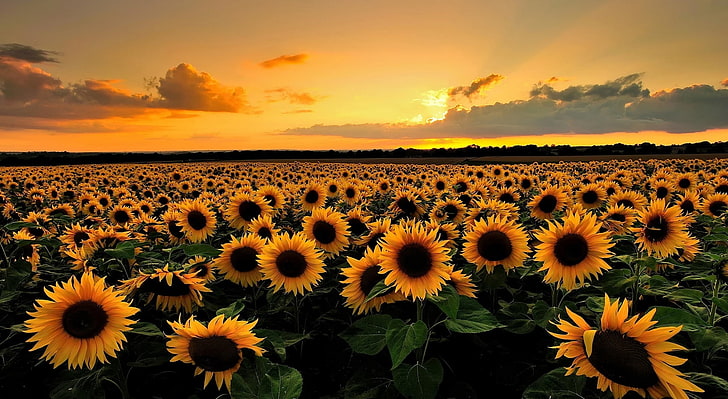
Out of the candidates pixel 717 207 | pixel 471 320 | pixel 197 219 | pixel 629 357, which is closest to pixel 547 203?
pixel 717 207

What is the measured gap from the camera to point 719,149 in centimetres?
8244

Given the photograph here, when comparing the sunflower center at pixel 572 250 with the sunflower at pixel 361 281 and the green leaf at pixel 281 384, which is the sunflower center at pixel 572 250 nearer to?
the sunflower at pixel 361 281

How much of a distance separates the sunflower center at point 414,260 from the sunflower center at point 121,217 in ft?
23.0

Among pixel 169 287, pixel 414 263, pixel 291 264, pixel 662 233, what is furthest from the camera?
pixel 662 233

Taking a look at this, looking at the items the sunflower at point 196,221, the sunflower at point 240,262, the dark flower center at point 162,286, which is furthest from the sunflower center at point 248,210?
the dark flower center at point 162,286

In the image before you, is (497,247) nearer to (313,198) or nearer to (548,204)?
(548,204)

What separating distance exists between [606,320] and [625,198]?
5.96 metres

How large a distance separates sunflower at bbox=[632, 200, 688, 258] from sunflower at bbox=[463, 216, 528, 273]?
114 cm

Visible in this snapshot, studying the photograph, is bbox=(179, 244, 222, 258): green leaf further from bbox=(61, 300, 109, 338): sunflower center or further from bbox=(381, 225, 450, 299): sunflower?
bbox=(381, 225, 450, 299): sunflower

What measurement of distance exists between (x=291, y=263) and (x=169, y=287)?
932mm

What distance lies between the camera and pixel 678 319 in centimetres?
214

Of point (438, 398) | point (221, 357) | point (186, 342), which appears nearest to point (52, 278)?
point (186, 342)

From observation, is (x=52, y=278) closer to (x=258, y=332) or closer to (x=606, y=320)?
(x=258, y=332)

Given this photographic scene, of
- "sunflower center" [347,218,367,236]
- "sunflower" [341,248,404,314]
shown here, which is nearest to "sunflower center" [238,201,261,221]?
"sunflower center" [347,218,367,236]
